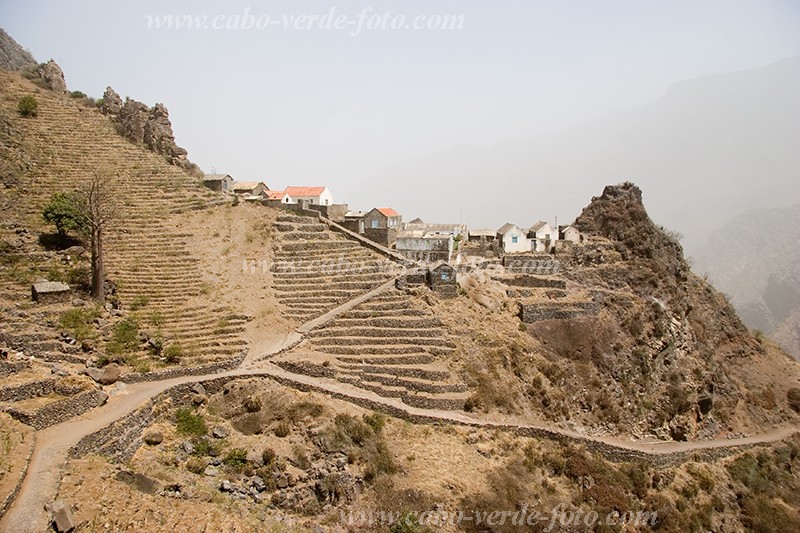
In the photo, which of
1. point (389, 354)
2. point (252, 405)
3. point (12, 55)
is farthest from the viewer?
point (12, 55)

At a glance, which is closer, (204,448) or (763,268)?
(204,448)

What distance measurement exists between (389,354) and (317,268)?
1027cm

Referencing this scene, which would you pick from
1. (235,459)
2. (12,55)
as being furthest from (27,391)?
(12,55)

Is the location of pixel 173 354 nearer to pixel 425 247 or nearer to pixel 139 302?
pixel 139 302

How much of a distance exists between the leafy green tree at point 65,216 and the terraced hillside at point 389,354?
16928 millimetres

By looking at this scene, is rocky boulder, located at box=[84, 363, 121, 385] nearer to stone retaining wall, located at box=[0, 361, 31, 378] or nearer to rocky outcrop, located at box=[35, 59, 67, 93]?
stone retaining wall, located at box=[0, 361, 31, 378]

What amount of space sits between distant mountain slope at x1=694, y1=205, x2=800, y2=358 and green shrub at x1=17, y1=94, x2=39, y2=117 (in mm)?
105111

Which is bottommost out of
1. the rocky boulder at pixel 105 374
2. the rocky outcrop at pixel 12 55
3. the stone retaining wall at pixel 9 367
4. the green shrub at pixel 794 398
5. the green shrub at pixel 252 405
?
the green shrub at pixel 794 398

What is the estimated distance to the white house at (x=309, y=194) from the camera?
51000 millimetres

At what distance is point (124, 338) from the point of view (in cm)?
2580

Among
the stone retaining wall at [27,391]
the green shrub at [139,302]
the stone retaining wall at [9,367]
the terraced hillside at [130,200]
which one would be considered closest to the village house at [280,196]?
the terraced hillside at [130,200]

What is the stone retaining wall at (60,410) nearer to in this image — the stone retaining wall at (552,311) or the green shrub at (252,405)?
the green shrub at (252,405)

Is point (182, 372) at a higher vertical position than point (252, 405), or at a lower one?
higher

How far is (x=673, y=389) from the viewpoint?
3403cm
